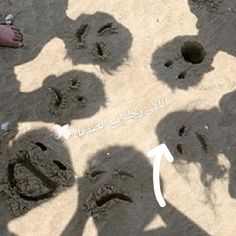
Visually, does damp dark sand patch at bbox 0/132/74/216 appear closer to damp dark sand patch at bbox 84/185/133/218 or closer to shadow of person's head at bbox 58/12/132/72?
damp dark sand patch at bbox 84/185/133/218

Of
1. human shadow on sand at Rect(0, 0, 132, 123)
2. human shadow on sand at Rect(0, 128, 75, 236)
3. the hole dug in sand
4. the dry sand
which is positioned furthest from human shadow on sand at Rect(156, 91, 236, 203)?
human shadow on sand at Rect(0, 128, 75, 236)

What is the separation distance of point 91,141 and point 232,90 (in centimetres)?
79

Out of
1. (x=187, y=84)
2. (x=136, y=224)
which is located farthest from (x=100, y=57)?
(x=136, y=224)

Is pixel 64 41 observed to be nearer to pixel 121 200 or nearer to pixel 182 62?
pixel 182 62

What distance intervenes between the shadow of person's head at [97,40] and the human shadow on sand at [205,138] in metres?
0.48

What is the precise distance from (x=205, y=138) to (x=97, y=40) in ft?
2.74

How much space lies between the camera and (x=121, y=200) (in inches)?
94.1

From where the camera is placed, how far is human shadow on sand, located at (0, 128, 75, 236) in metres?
2.41

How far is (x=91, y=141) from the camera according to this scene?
2566mm

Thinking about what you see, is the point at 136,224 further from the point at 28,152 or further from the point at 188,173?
the point at 28,152

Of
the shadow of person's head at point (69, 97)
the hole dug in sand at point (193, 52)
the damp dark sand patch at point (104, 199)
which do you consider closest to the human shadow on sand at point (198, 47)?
the hole dug in sand at point (193, 52)

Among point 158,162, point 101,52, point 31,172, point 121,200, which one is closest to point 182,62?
point 101,52

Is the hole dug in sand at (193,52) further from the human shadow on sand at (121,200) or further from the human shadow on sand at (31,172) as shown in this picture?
the human shadow on sand at (31,172)

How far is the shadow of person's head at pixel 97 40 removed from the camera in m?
2.81
